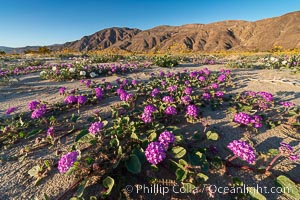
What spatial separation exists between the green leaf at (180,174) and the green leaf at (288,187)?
2.91 feet

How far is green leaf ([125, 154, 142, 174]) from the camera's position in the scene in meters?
1.87

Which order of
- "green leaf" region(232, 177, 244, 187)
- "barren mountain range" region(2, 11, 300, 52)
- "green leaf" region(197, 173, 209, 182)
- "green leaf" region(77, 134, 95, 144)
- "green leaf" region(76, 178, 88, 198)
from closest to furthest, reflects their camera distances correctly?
1. "green leaf" region(76, 178, 88, 198)
2. "green leaf" region(197, 173, 209, 182)
3. "green leaf" region(232, 177, 244, 187)
4. "green leaf" region(77, 134, 95, 144)
5. "barren mountain range" region(2, 11, 300, 52)

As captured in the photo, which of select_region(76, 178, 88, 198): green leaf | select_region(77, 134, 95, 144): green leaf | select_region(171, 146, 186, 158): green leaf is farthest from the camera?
select_region(77, 134, 95, 144): green leaf

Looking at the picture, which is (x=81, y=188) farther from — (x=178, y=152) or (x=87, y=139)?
(x=178, y=152)

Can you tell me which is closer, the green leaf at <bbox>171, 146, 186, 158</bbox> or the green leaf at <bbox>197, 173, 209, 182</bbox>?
the green leaf at <bbox>197, 173, 209, 182</bbox>

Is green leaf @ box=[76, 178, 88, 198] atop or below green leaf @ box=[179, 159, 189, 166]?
below

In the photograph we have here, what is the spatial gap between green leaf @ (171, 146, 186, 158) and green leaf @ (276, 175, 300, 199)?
3.02 ft

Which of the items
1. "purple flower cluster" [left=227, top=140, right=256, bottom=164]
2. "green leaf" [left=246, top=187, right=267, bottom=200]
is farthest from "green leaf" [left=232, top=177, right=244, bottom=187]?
"purple flower cluster" [left=227, top=140, right=256, bottom=164]

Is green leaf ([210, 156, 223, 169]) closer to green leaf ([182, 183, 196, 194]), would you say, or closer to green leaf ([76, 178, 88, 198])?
green leaf ([182, 183, 196, 194])

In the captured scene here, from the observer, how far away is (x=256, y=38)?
3824 inches

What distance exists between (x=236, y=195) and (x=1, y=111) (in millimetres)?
4417

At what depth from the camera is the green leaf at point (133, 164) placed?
6.14 ft

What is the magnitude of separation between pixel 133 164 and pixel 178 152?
51 cm

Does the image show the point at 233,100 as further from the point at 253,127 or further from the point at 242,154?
the point at 242,154
